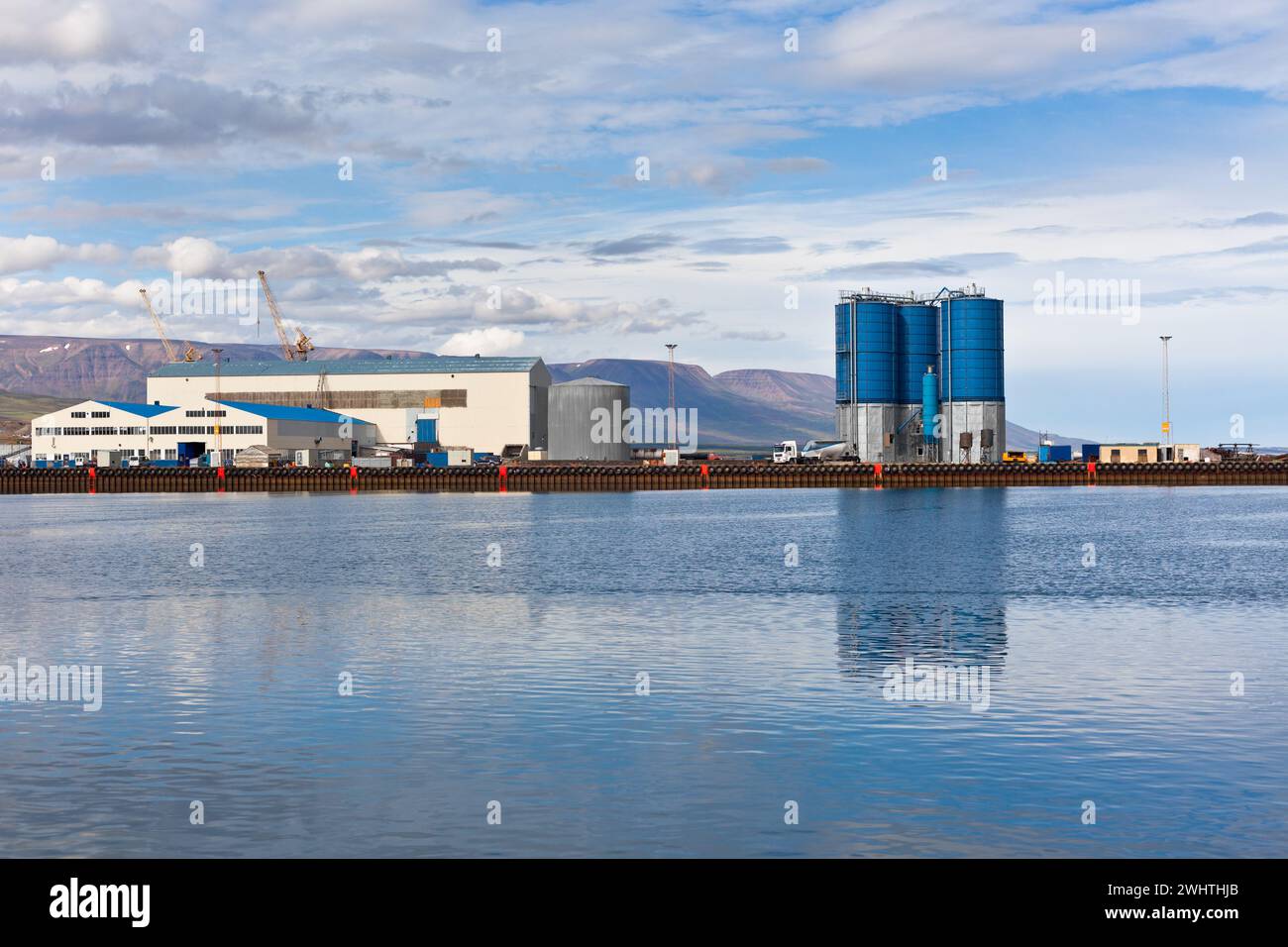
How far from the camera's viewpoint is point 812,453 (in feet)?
606

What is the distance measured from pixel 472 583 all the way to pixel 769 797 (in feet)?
113

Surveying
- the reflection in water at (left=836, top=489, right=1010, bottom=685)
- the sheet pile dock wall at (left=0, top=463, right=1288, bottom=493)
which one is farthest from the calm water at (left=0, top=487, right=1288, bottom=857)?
the sheet pile dock wall at (left=0, top=463, right=1288, bottom=493)

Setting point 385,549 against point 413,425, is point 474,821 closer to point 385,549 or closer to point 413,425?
point 385,549

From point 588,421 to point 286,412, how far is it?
142 feet

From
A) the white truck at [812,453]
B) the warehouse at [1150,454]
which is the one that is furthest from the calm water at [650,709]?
the warehouse at [1150,454]

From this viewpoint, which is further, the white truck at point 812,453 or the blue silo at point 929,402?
the white truck at point 812,453

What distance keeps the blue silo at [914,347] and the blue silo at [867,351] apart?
3.63 feet

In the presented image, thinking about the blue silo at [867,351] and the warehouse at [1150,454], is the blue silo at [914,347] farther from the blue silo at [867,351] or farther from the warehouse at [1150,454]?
the warehouse at [1150,454]

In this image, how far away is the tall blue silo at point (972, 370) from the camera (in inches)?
6491

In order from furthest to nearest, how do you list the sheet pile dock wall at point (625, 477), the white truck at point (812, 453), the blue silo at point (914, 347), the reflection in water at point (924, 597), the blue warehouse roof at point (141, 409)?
the blue warehouse roof at point (141, 409), the white truck at point (812, 453), the blue silo at point (914, 347), the sheet pile dock wall at point (625, 477), the reflection in water at point (924, 597)

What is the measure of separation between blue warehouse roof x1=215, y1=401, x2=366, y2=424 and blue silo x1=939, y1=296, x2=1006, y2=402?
3535 inches

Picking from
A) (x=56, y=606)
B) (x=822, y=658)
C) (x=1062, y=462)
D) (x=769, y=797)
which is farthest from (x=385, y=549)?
(x=1062, y=462)

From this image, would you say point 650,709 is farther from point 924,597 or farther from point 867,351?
point 867,351
